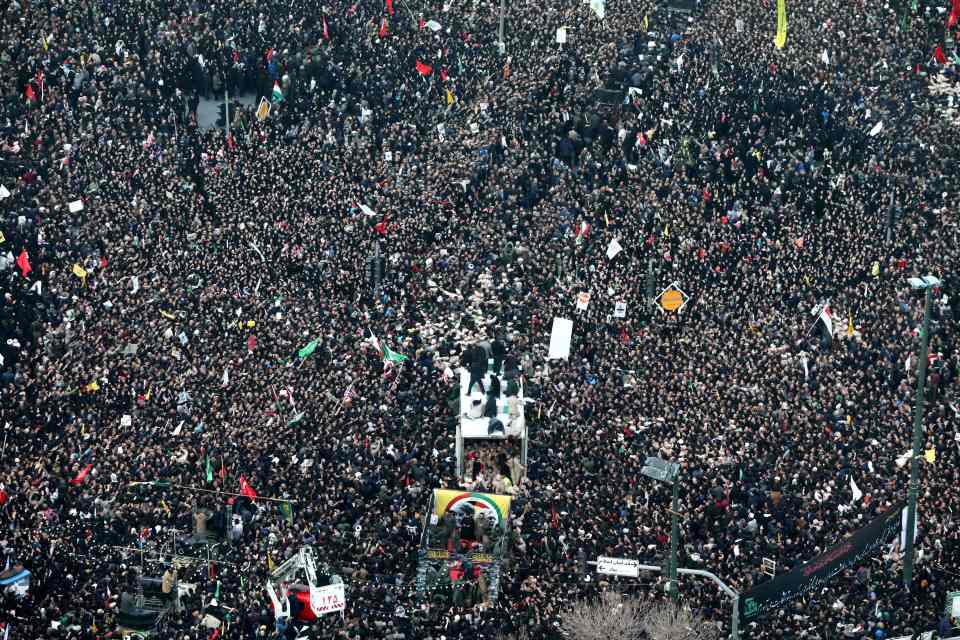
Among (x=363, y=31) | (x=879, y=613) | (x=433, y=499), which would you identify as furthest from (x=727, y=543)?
(x=363, y=31)

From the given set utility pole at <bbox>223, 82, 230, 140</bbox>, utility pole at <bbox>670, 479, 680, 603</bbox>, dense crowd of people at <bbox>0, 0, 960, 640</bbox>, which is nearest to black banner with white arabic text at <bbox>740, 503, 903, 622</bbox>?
dense crowd of people at <bbox>0, 0, 960, 640</bbox>

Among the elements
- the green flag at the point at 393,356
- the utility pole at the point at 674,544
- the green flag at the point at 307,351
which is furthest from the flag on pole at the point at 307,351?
the utility pole at the point at 674,544

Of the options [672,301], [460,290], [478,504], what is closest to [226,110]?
[460,290]

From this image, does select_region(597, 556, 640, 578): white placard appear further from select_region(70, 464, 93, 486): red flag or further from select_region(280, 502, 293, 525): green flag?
select_region(70, 464, 93, 486): red flag

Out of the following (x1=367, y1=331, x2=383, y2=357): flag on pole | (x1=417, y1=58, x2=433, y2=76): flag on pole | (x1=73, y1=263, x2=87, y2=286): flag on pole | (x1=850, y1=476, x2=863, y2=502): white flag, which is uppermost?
(x1=417, y1=58, x2=433, y2=76): flag on pole

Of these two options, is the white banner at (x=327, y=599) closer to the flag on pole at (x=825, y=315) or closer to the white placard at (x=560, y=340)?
the white placard at (x=560, y=340)

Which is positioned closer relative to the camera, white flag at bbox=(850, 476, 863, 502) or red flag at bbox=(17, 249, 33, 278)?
white flag at bbox=(850, 476, 863, 502)

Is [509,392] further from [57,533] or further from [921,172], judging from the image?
[921,172]
